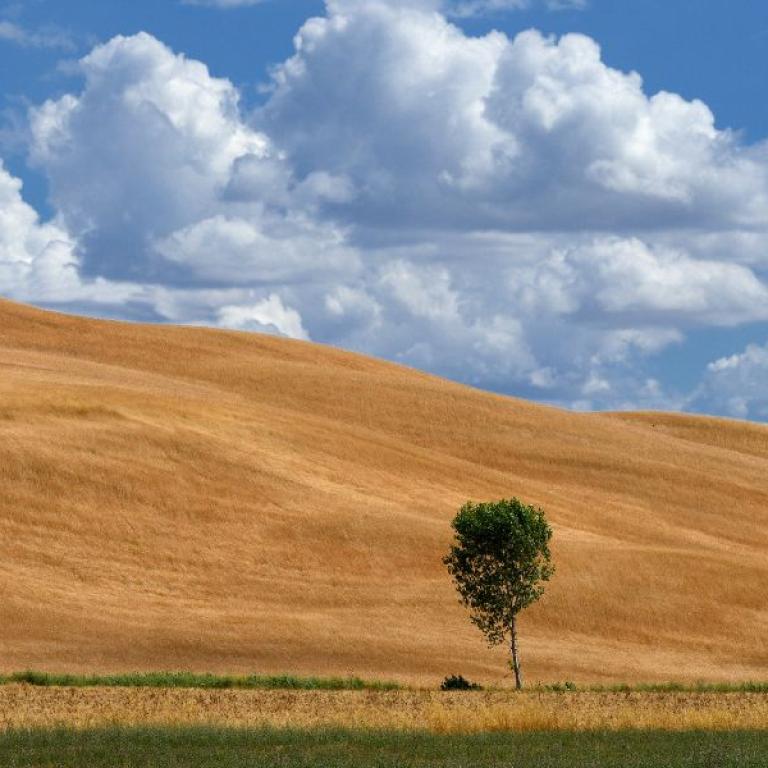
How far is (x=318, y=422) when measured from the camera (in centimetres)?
9888

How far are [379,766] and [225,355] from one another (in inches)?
4004

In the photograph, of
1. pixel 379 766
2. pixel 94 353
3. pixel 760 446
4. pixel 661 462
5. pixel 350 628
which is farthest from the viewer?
pixel 760 446

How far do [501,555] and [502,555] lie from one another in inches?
1.9

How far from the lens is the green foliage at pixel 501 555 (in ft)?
183

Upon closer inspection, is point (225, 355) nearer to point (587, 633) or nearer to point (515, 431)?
point (515, 431)

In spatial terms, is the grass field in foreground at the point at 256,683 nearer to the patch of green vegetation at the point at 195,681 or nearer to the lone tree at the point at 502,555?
the patch of green vegetation at the point at 195,681

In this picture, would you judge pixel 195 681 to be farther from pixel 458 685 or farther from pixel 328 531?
pixel 328 531

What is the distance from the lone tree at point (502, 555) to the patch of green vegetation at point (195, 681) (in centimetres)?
798

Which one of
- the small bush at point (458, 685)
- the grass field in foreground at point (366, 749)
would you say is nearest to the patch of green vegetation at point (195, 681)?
the small bush at point (458, 685)

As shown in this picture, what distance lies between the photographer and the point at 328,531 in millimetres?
75750

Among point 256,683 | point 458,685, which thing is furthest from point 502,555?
point 256,683

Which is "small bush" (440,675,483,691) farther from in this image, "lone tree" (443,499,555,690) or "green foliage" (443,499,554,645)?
"green foliage" (443,499,554,645)

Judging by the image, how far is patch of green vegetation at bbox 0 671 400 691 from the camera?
4756 centimetres

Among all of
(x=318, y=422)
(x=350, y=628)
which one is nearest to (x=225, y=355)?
(x=318, y=422)
